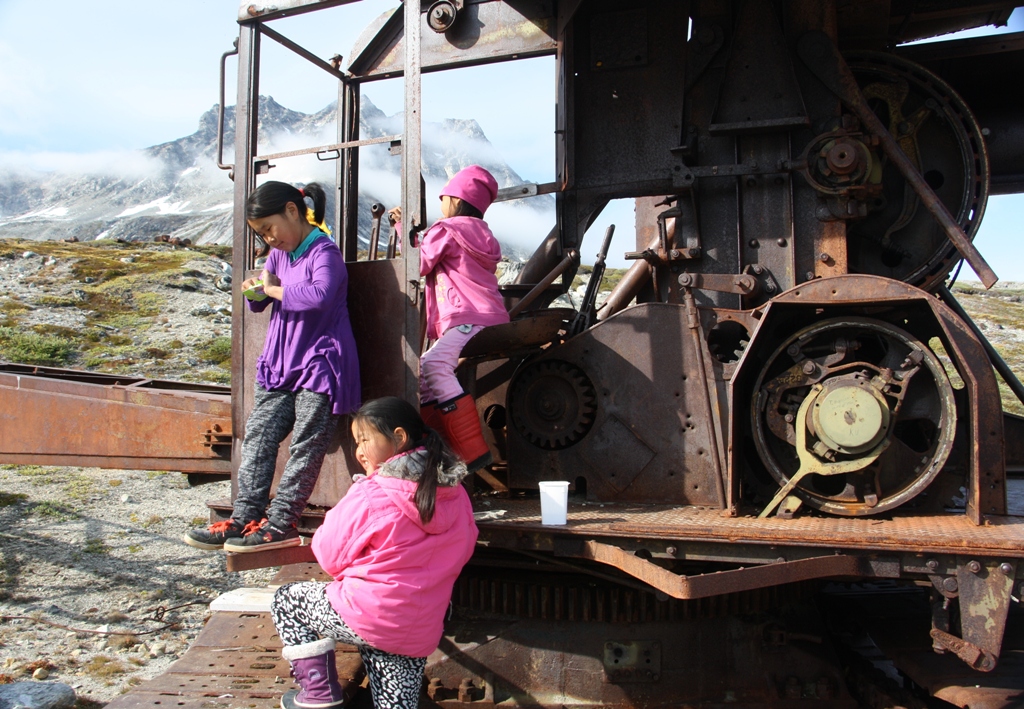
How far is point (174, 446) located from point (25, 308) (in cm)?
1421

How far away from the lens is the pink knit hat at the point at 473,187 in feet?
14.1

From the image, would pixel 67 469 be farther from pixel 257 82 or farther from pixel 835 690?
pixel 835 690

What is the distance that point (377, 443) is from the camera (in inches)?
132

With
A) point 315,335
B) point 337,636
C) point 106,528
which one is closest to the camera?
point 337,636

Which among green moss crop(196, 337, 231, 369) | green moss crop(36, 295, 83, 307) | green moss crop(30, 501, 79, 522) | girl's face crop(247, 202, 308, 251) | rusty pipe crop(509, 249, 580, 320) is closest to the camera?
girl's face crop(247, 202, 308, 251)

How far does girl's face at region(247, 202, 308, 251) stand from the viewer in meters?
3.88

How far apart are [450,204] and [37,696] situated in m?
3.36

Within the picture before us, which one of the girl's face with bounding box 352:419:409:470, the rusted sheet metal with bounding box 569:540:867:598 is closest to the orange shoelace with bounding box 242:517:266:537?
the girl's face with bounding box 352:419:409:470

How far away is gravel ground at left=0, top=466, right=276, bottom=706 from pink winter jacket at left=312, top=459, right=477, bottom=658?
2.56m

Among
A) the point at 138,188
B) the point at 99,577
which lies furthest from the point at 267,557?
the point at 138,188

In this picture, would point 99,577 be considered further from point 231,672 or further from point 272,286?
point 272,286

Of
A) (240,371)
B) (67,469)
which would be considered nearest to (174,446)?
(240,371)

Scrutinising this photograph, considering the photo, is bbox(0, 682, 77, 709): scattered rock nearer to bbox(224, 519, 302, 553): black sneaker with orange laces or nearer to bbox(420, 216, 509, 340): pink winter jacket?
bbox(224, 519, 302, 553): black sneaker with orange laces

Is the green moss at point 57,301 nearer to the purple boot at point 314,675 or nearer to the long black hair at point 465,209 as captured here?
the long black hair at point 465,209
